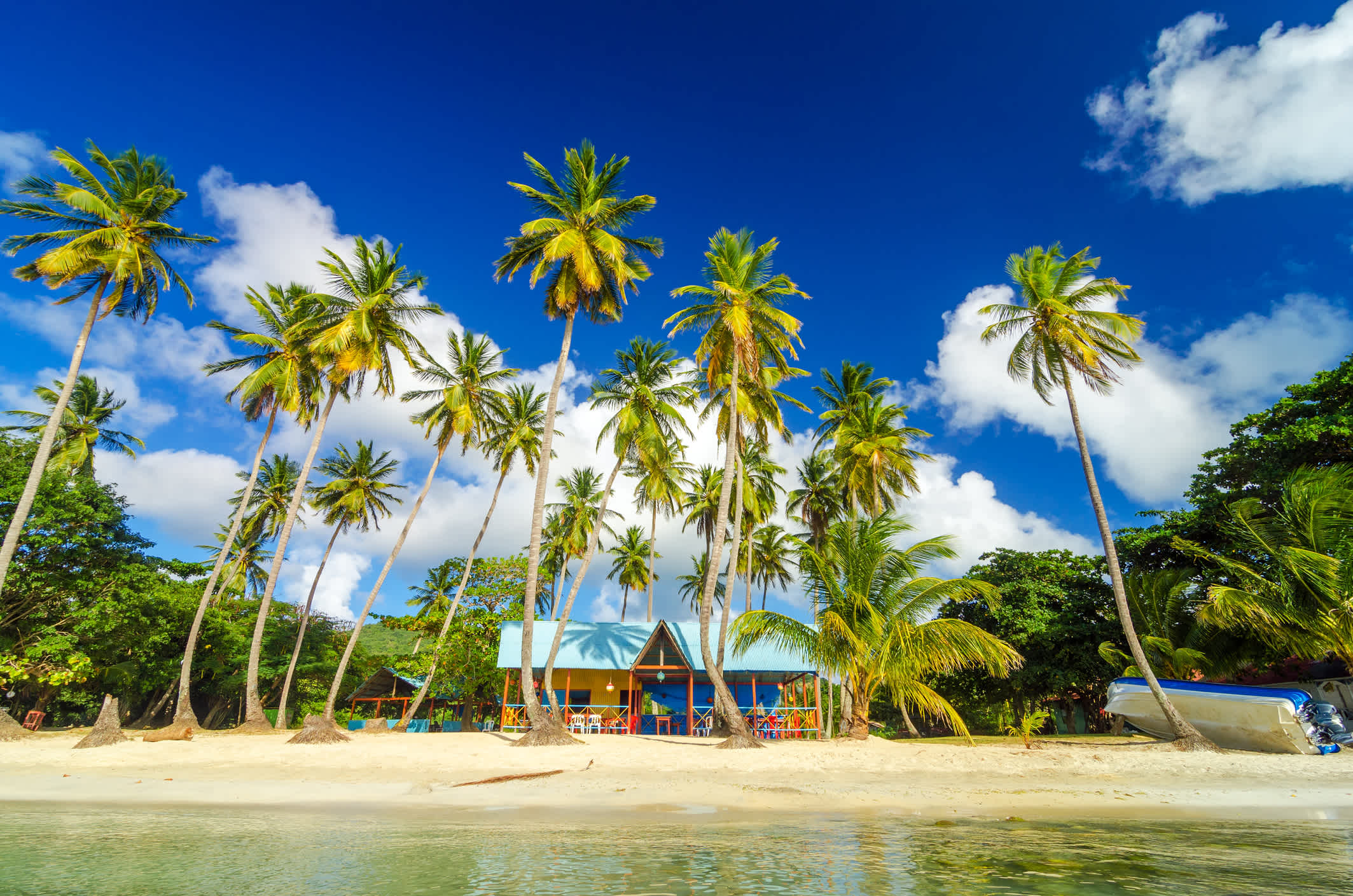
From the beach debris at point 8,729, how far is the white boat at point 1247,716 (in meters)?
30.1

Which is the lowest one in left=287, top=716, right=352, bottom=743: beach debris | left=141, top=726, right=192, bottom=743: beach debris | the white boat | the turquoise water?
left=141, top=726, right=192, bottom=743: beach debris

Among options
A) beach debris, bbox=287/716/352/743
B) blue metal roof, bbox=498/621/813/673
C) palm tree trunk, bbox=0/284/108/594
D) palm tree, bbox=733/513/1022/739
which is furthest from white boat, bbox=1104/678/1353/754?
palm tree trunk, bbox=0/284/108/594

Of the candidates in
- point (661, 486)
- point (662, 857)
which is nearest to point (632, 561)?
point (661, 486)

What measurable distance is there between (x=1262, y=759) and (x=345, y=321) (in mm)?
26521

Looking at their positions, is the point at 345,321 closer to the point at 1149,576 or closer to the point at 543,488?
the point at 543,488

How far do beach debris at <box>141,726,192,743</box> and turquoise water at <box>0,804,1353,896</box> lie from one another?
1103 cm

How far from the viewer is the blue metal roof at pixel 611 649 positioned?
2447 cm

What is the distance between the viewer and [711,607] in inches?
702

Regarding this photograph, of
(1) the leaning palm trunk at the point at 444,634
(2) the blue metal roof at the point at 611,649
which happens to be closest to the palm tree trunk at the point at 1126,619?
(2) the blue metal roof at the point at 611,649

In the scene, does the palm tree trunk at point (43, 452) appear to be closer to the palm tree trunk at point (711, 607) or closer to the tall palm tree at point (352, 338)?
the tall palm tree at point (352, 338)

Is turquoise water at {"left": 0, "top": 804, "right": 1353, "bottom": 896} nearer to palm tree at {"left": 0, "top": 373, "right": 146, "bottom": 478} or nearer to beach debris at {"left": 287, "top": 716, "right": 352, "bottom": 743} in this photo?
beach debris at {"left": 287, "top": 716, "right": 352, "bottom": 743}

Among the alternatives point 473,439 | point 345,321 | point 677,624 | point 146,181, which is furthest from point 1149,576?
point 146,181

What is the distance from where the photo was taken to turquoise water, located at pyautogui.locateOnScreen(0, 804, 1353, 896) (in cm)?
448

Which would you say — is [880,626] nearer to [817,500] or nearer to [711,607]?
[711,607]
